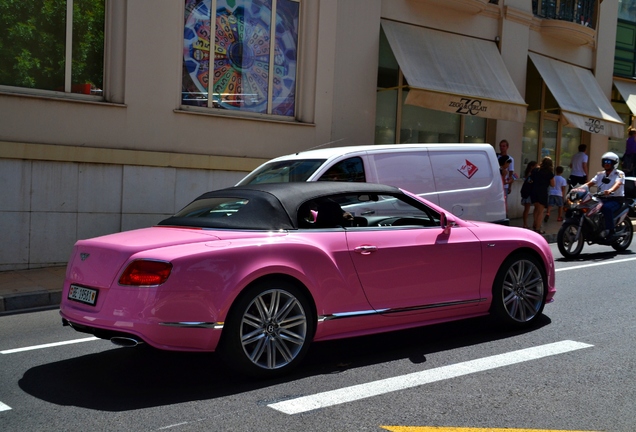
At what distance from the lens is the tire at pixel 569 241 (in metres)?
13.0

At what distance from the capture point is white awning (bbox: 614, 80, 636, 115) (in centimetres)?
2357

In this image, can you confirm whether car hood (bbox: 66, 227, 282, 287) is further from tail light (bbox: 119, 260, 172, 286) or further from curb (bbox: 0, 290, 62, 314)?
curb (bbox: 0, 290, 62, 314)

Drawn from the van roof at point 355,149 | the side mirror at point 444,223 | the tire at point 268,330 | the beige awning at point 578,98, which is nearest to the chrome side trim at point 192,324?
the tire at point 268,330

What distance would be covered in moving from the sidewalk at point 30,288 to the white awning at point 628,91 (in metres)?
18.1

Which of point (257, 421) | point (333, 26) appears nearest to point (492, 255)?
point (257, 421)

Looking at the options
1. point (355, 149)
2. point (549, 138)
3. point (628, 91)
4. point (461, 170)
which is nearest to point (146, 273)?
point (355, 149)

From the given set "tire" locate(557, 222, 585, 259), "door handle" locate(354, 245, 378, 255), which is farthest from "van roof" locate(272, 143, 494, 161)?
"door handle" locate(354, 245, 378, 255)

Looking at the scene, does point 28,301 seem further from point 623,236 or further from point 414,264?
point 623,236

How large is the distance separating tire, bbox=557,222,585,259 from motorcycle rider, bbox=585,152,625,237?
1.81 ft

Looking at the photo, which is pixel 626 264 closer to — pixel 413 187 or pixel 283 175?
pixel 413 187

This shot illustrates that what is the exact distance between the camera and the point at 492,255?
707cm

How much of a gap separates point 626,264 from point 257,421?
898cm

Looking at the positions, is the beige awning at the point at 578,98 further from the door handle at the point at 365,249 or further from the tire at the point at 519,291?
the door handle at the point at 365,249

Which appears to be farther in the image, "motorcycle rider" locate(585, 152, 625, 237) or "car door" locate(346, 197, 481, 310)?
"motorcycle rider" locate(585, 152, 625, 237)
